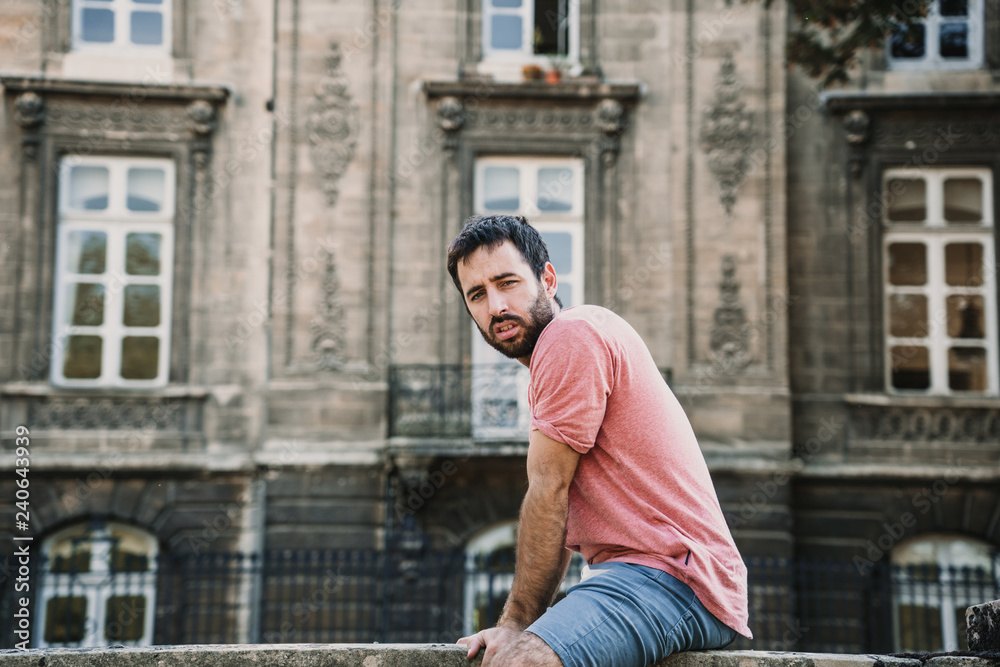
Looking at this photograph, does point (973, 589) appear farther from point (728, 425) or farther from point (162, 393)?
point (162, 393)

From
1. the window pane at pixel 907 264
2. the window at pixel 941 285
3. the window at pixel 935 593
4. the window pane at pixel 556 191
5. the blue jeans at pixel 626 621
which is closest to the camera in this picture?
the blue jeans at pixel 626 621

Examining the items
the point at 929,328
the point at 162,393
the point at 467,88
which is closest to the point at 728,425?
the point at 929,328

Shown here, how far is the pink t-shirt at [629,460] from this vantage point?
2127mm

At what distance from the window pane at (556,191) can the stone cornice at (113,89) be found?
14.0 feet

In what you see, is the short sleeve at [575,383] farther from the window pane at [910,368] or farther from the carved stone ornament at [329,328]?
the window pane at [910,368]

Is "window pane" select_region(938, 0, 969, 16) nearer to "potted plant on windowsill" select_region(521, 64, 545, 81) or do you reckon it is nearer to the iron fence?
"potted plant on windowsill" select_region(521, 64, 545, 81)

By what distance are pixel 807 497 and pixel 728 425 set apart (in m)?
1.40

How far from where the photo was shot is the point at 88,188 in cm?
1027

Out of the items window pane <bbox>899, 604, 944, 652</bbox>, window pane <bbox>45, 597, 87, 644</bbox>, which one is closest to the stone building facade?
window pane <bbox>45, 597, 87, 644</bbox>

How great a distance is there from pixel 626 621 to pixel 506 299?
969 mm

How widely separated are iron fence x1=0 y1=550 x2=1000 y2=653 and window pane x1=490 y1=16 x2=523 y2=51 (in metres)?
6.61

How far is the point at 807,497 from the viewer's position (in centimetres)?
1001

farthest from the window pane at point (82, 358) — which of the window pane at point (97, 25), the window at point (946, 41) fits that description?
the window at point (946, 41)

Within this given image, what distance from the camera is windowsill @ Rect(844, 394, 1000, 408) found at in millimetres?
9953
